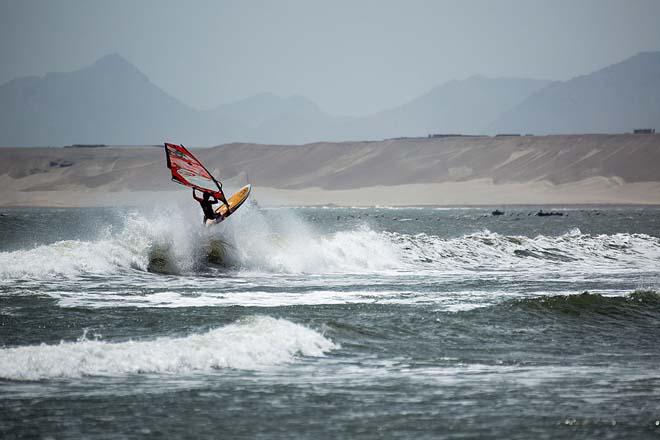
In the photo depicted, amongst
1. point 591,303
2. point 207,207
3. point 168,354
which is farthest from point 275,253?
point 168,354

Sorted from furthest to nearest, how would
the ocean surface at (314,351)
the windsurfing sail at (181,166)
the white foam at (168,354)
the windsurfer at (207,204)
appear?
1. the windsurfing sail at (181,166)
2. the windsurfer at (207,204)
3. the white foam at (168,354)
4. the ocean surface at (314,351)

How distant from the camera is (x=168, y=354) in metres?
16.4

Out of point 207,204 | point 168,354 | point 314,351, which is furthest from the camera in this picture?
point 207,204

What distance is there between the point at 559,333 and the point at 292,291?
32.6 ft

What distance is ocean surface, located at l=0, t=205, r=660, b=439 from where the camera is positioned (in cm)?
1264

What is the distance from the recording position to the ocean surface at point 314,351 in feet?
41.5

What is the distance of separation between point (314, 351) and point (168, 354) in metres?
2.66

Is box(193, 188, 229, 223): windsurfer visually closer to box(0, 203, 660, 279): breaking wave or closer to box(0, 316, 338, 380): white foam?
box(0, 203, 660, 279): breaking wave

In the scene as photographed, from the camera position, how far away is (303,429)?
12258 mm

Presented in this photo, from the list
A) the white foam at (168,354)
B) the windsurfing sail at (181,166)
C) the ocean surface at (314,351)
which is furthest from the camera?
the windsurfing sail at (181,166)

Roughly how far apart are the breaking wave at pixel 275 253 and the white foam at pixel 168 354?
14.7 metres

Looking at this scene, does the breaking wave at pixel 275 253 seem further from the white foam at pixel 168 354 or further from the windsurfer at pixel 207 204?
the white foam at pixel 168 354

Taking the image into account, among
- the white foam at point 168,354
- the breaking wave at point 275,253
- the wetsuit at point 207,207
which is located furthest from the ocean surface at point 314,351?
the wetsuit at point 207,207

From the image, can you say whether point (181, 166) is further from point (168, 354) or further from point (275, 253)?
point (168, 354)
